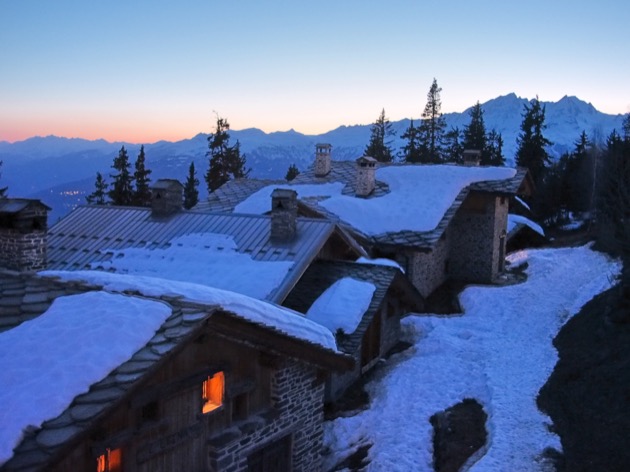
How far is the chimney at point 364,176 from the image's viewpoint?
26.3 m

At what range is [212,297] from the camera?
8.09 metres

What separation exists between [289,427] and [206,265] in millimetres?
7422

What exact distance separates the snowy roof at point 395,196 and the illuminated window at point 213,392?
15472 millimetres

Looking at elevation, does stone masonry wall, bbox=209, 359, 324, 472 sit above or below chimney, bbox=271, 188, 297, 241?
below

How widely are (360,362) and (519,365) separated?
4399 mm

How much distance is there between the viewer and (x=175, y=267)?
53.7ft

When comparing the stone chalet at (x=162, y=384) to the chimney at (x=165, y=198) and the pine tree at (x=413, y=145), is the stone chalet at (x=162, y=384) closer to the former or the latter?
the chimney at (x=165, y=198)

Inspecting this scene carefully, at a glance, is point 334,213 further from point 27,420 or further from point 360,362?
point 27,420

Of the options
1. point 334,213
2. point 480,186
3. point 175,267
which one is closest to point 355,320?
point 175,267

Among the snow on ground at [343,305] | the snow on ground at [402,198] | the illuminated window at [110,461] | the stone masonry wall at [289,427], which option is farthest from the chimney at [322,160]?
the illuminated window at [110,461]

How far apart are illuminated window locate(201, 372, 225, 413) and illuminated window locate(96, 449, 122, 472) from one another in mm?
1443

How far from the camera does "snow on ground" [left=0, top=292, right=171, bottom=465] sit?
544 centimetres

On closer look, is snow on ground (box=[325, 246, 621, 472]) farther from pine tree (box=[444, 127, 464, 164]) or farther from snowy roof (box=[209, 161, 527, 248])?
pine tree (box=[444, 127, 464, 164])

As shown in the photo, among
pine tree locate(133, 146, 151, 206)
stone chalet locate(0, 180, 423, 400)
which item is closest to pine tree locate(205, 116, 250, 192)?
pine tree locate(133, 146, 151, 206)
